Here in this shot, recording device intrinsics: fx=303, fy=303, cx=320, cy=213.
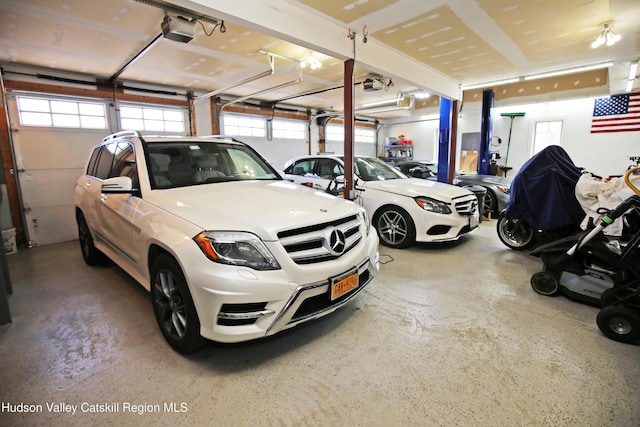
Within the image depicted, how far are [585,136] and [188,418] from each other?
1124 cm

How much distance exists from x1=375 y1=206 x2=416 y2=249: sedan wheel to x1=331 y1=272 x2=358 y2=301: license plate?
7.74 feet

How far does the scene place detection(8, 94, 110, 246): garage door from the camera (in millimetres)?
5195

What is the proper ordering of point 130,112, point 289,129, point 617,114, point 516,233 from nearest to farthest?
1. point 516,233
2. point 130,112
3. point 617,114
4. point 289,129

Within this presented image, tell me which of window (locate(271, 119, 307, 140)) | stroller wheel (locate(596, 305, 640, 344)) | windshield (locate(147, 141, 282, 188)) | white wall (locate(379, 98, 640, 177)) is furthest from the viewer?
window (locate(271, 119, 307, 140))

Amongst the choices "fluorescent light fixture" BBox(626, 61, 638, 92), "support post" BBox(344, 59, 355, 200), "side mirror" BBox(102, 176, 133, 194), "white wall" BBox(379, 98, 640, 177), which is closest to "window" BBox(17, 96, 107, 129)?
"side mirror" BBox(102, 176, 133, 194)

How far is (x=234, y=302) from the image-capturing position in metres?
1.63

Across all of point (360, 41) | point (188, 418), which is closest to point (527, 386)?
point (188, 418)

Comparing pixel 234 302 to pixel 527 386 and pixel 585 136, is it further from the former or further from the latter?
pixel 585 136

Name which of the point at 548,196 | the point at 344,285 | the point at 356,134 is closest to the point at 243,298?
the point at 344,285

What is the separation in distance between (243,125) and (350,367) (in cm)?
808

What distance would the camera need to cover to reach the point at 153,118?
6.94 metres

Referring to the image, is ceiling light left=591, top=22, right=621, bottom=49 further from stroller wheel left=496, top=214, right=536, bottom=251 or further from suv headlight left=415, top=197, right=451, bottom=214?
suv headlight left=415, top=197, right=451, bottom=214

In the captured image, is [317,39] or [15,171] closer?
[317,39]

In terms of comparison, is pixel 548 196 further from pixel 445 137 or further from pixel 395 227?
pixel 445 137
